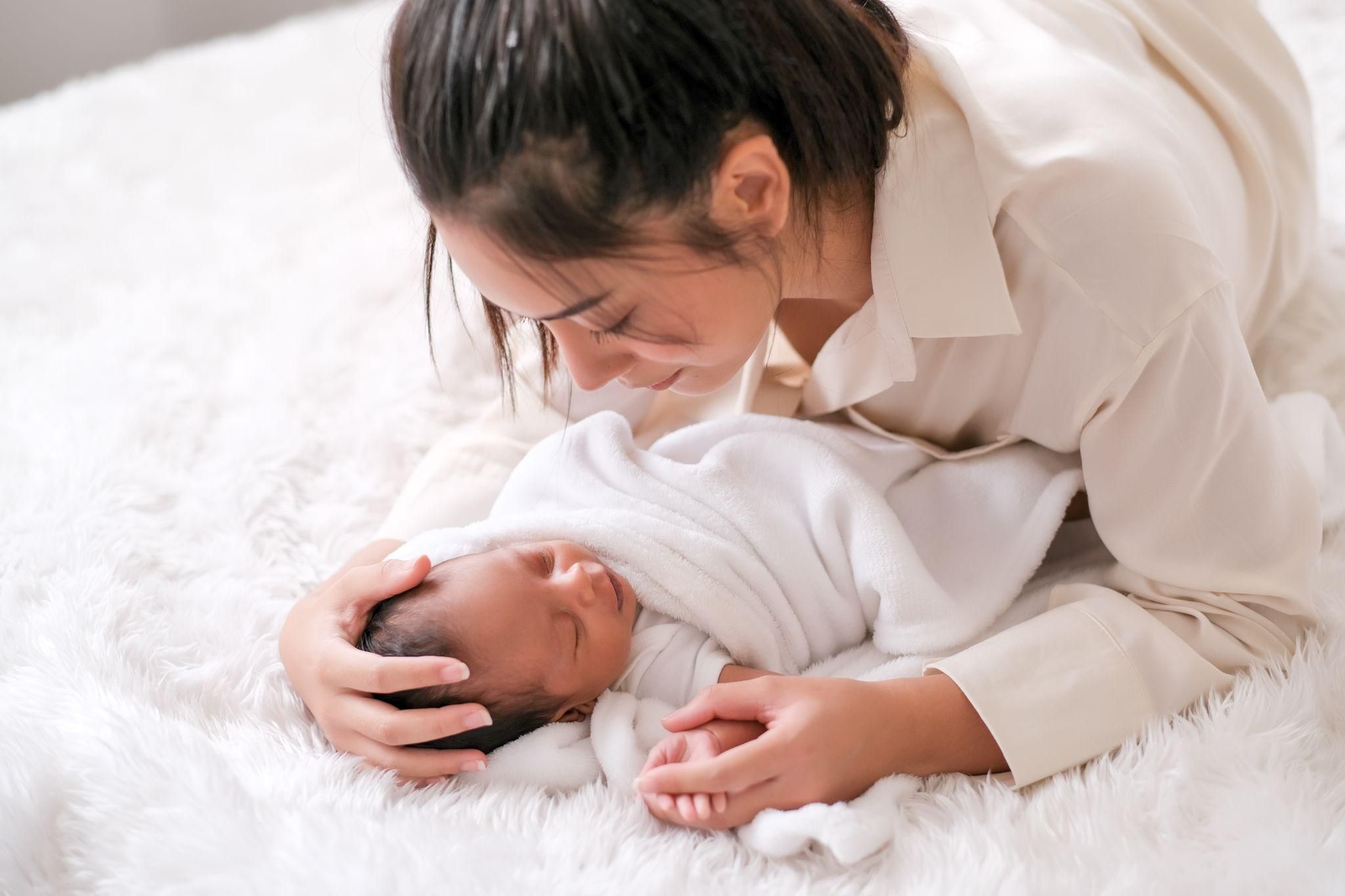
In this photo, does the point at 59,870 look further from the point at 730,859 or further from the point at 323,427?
the point at 323,427

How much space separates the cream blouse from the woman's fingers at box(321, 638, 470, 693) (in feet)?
1.37

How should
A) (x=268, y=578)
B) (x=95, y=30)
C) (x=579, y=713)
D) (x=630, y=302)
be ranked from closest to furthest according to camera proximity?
(x=630, y=302) < (x=579, y=713) < (x=268, y=578) < (x=95, y=30)

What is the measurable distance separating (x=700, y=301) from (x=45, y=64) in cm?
256

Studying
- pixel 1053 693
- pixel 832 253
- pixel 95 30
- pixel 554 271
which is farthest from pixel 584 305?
pixel 95 30

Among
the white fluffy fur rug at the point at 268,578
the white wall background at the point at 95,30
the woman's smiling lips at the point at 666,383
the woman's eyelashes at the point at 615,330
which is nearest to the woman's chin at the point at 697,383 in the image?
A: the woman's smiling lips at the point at 666,383

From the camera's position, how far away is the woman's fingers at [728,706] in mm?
944

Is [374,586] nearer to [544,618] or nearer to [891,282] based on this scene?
[544,618]

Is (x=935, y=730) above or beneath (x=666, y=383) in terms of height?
beneath

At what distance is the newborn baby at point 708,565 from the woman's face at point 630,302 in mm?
220

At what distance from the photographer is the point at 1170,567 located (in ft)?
3.27

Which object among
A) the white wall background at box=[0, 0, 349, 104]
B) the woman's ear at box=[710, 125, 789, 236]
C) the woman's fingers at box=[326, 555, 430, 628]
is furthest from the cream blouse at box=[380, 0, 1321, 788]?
the white wall background at box=[0, 0, 349, 104]

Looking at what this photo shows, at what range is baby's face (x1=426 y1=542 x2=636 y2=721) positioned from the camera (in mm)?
990

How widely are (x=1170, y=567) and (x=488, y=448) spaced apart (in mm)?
732

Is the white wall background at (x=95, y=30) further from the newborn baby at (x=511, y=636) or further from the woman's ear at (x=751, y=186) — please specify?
the woman's ear at (x=751, y=186)
